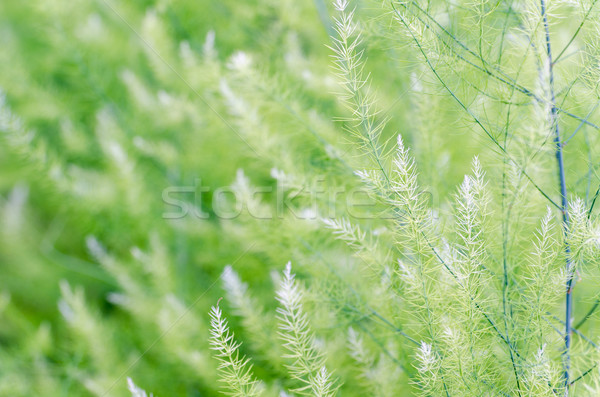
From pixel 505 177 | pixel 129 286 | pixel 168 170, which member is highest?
pixel 505 177

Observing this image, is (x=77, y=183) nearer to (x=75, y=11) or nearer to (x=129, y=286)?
(x=129, y=286)

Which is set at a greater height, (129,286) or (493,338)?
(493,338)

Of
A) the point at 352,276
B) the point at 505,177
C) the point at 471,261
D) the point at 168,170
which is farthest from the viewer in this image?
the point at 168,170

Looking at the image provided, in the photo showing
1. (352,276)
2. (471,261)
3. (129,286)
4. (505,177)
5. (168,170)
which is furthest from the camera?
(168,170)

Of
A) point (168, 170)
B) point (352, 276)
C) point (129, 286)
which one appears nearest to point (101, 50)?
point (168, 170)

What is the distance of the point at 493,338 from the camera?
407mm

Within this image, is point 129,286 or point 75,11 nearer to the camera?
point 129,286

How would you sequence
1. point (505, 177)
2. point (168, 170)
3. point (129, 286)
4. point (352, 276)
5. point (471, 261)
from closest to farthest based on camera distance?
1. point (471, 261)
2. point (505, 177)
3. point (352, 276)
4. point (129, 286)
5. point (168, 170)

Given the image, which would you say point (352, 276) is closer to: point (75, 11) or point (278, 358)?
point (278, 358)

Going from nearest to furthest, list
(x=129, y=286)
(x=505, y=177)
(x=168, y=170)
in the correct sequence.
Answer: (x=505, y=177) < (x=129, y=286) < (x=168, y=170)

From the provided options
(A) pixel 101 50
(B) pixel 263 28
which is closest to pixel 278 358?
(B) pixel 263 28

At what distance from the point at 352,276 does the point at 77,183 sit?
537mm

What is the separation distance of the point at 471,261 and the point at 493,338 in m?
0.09

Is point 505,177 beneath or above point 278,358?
above
